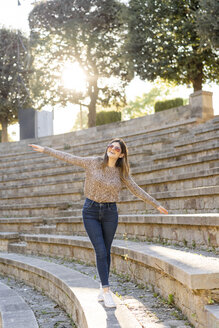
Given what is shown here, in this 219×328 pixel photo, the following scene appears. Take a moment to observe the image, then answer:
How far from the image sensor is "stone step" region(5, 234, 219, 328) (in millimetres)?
3080

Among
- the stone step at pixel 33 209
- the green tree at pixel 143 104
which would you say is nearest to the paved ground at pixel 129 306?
the stone step at pixel 33 209

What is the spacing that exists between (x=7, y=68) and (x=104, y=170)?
28962mm

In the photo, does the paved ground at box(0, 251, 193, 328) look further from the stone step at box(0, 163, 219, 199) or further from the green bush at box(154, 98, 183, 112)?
the green bush at box(154, 98, 183, 112)

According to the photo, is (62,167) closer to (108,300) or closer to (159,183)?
(159,183)

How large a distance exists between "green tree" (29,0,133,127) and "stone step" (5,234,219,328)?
21481 mm

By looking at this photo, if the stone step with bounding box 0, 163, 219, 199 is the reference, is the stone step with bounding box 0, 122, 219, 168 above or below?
above

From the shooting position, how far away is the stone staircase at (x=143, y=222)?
143 inches

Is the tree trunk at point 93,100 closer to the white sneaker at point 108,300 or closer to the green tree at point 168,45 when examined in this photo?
the green tree at point 168,45

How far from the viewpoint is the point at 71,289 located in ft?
15.3

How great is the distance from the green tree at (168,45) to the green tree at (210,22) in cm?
289

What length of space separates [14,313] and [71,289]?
2.56 feet

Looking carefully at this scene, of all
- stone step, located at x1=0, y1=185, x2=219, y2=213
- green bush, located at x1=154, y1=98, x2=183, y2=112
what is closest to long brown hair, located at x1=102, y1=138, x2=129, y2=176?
stone step, located at x1=0, y1=185, x2=219, y2=213

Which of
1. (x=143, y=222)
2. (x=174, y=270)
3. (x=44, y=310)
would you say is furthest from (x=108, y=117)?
(x=174, y=270)

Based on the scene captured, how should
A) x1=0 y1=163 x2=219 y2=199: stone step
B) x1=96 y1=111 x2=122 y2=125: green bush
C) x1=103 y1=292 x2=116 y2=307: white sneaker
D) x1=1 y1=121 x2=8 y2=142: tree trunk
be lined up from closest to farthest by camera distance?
x1=103 y1=292 x2=116 y2=307: white sneaker → x1=0 y1=163 x2=219 y2=199: stone step → x1=96 y1=111 x2=122 y2=125: green bush → x1=1 y1=121 x2=8 y2=142: tree trunk
